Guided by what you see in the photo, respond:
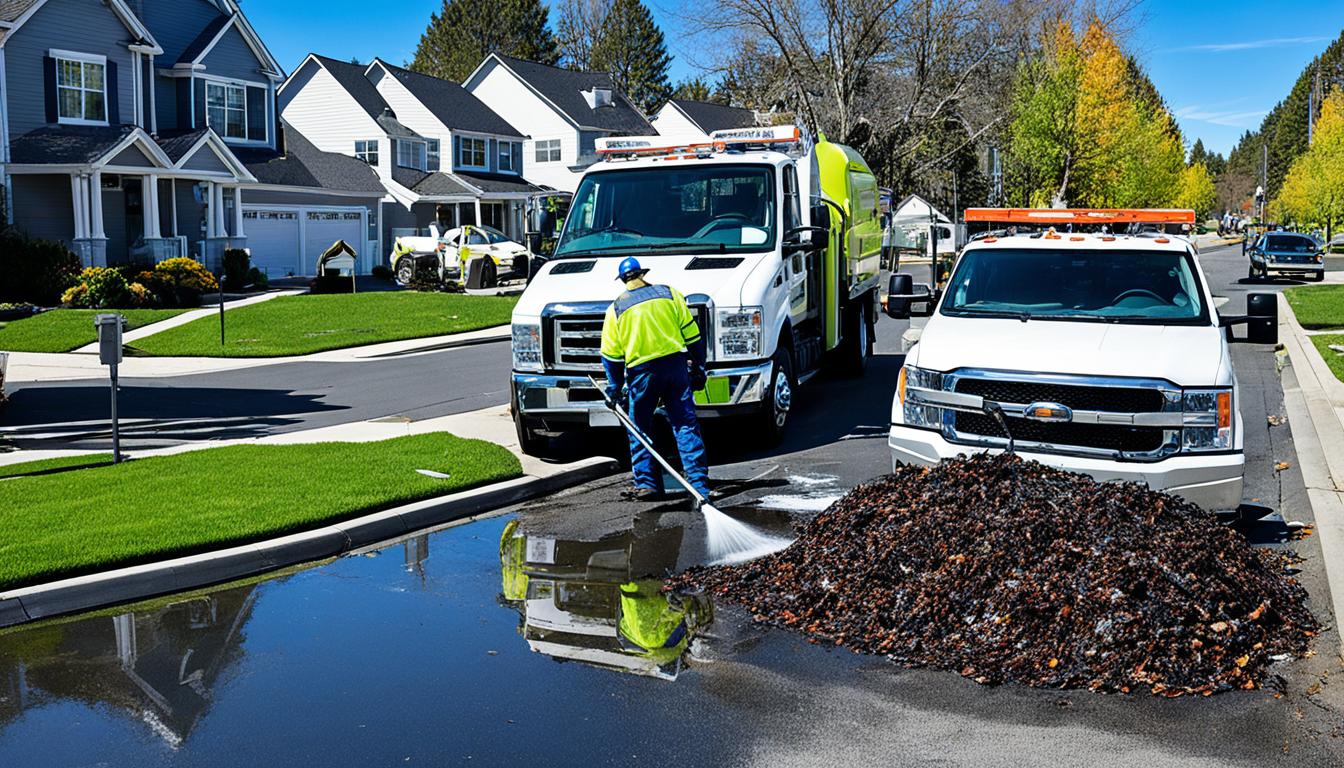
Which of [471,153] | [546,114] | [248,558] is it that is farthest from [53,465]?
[546,114]

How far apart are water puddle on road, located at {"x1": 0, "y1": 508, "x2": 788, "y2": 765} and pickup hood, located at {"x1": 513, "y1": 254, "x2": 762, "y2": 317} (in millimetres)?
3262

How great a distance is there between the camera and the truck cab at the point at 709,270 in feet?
35.6

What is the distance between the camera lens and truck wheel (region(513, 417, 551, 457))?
1133 cm

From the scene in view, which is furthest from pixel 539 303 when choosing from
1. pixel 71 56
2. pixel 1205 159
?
pixel 1205 159

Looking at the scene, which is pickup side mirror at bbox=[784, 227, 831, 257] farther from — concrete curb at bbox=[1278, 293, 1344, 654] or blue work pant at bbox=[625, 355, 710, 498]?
concrete curb at bbox=[1278, 293, 1344, 654]

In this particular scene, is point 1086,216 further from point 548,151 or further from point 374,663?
point 548,151

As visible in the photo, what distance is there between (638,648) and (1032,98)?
164ft

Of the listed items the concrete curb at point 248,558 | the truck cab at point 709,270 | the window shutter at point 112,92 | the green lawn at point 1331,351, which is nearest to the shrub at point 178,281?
the window shutter at point 112,92

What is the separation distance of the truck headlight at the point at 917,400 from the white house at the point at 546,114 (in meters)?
50.2

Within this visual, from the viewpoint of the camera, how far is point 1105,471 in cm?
748

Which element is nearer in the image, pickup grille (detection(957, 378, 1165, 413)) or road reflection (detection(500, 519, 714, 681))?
road reflection (detection(500, 519, 714, 681))

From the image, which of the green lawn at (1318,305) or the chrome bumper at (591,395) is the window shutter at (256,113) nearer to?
the green lawn at (1318,305)

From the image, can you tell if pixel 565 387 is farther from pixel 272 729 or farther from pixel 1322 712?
pixel 1322 712

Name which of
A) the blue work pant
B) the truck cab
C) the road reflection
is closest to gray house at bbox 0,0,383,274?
the truck cab
